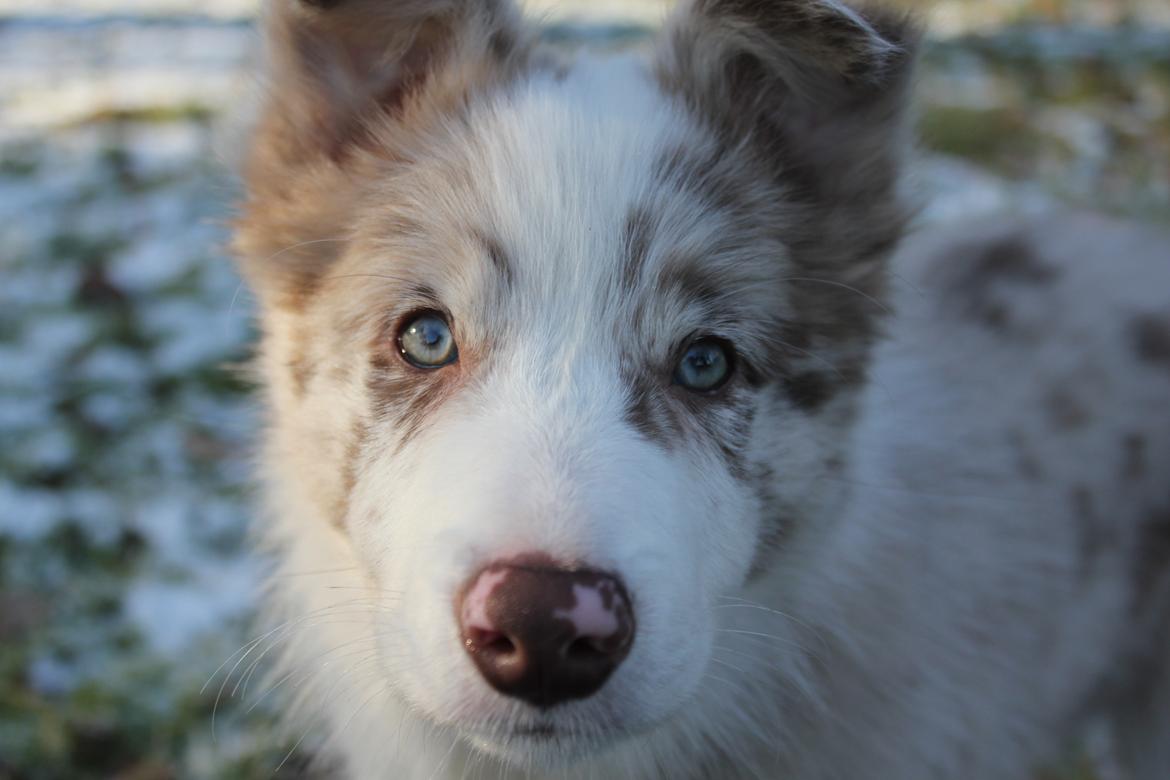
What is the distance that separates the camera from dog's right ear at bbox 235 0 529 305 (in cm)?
266

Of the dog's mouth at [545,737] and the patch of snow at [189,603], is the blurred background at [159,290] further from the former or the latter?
the dog's mouth at [545,737]

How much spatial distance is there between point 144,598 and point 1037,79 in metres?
7.91

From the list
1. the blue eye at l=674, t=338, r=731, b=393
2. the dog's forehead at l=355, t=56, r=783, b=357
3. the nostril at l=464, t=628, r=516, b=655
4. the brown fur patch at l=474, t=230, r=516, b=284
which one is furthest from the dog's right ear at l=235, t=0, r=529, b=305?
the nostril at l=464, t=628, r=516, b=655

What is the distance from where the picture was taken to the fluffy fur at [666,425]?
212 cm

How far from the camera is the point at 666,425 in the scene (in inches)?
91.0

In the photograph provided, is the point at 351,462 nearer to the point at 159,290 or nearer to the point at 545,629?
the point at 545,629

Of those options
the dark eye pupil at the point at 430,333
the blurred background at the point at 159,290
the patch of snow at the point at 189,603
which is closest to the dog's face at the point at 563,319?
the dark eye pupil at the point at 430,333

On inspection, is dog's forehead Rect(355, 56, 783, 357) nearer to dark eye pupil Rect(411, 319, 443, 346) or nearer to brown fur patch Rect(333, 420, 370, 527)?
dark eye pupil Rect(411, 319, 443, 346)

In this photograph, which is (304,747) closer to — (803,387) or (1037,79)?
(803,387)

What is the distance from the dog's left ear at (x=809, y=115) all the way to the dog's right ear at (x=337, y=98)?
0.45m

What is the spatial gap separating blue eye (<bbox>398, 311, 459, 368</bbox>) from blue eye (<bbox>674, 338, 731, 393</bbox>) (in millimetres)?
496

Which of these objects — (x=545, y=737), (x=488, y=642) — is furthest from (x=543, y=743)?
(x=488, y=642)

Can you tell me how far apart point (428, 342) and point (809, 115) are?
1.13 metres

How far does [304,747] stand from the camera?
10.6ft
